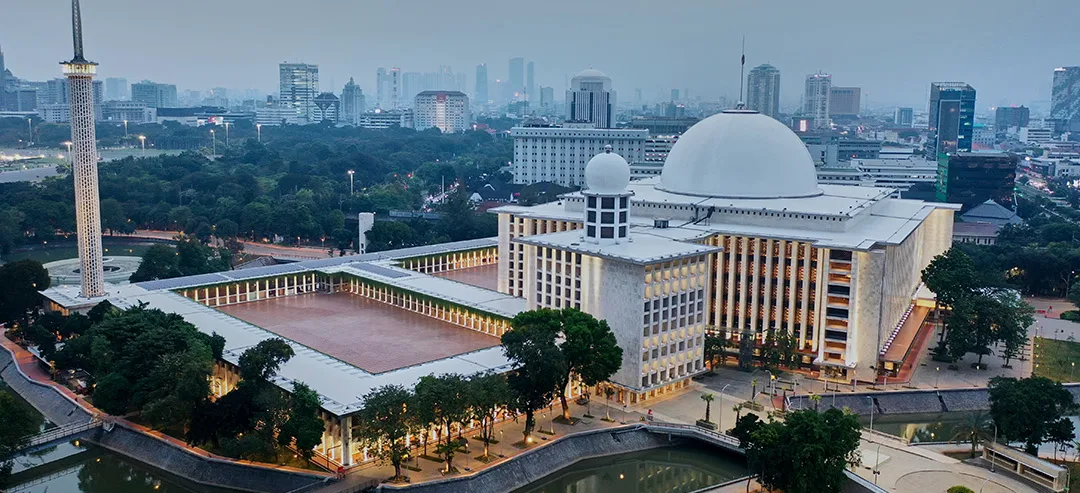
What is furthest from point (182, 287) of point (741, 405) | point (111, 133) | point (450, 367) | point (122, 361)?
point (111, 133)

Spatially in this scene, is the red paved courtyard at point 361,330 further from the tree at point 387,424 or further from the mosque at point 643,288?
the tree at point 387,424

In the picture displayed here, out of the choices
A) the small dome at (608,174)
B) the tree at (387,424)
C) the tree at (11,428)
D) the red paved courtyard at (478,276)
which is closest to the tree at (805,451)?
the tree at (387,424)

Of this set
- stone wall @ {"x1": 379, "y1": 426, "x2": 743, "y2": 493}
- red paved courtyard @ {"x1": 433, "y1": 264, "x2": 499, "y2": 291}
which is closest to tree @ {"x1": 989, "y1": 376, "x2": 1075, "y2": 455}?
stone wall @ {"x1": 379, "y1": 426, "x2": 743, "y2": 493}

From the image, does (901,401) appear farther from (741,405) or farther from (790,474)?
(790,474)

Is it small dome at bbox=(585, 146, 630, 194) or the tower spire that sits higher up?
the tower spire

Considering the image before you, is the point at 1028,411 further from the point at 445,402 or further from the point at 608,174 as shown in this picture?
the point at 445,402

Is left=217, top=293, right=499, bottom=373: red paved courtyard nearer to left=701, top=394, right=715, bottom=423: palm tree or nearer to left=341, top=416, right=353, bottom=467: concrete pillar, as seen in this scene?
left=341, top=416, right=353, bottom=467: concrete pillar

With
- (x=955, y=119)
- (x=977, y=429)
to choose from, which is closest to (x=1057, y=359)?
(x=977, y=429)
